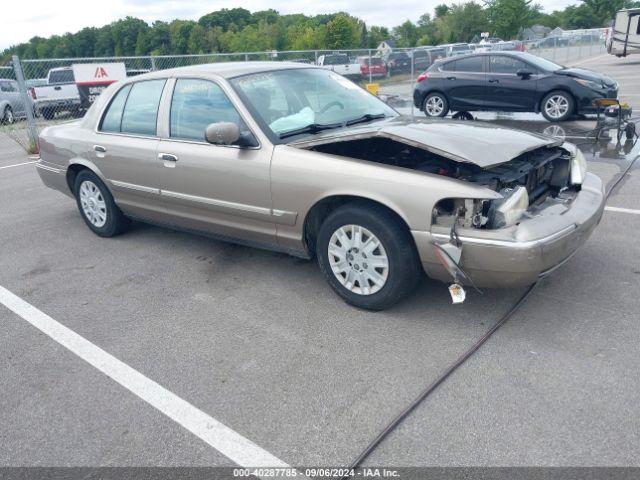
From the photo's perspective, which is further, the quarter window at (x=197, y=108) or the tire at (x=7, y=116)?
the tire at (x=7, y=116)

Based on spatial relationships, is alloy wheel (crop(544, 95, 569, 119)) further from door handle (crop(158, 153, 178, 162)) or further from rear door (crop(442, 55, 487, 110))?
door handle (crop(158, 153, 178, 162))

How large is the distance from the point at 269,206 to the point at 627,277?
8.74 ft

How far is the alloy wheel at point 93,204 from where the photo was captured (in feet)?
18.0

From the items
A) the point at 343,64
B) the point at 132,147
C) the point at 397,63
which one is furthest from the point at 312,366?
the point at 397,63

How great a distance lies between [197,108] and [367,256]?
1.95 metres

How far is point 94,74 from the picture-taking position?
1393 centimetres

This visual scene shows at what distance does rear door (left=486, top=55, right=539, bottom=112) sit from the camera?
37.2ft

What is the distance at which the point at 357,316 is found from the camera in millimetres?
3736

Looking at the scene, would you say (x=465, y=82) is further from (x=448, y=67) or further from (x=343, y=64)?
(x=343, y=64)

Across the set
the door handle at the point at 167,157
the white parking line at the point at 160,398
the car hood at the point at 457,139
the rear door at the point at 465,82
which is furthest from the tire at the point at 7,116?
the car hood at the point at 457,139

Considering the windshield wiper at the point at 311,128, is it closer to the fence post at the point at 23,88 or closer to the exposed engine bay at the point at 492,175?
the exposed engine bay at the point at 492,175

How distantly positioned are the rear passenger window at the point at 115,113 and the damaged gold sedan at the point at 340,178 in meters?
0.02

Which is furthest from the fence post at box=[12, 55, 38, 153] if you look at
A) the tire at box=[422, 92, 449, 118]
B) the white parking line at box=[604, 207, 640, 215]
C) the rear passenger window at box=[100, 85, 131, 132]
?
the white parking line at box=[604, 207, 640, 215]

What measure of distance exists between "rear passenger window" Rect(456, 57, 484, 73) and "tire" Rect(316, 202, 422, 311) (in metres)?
9.62
